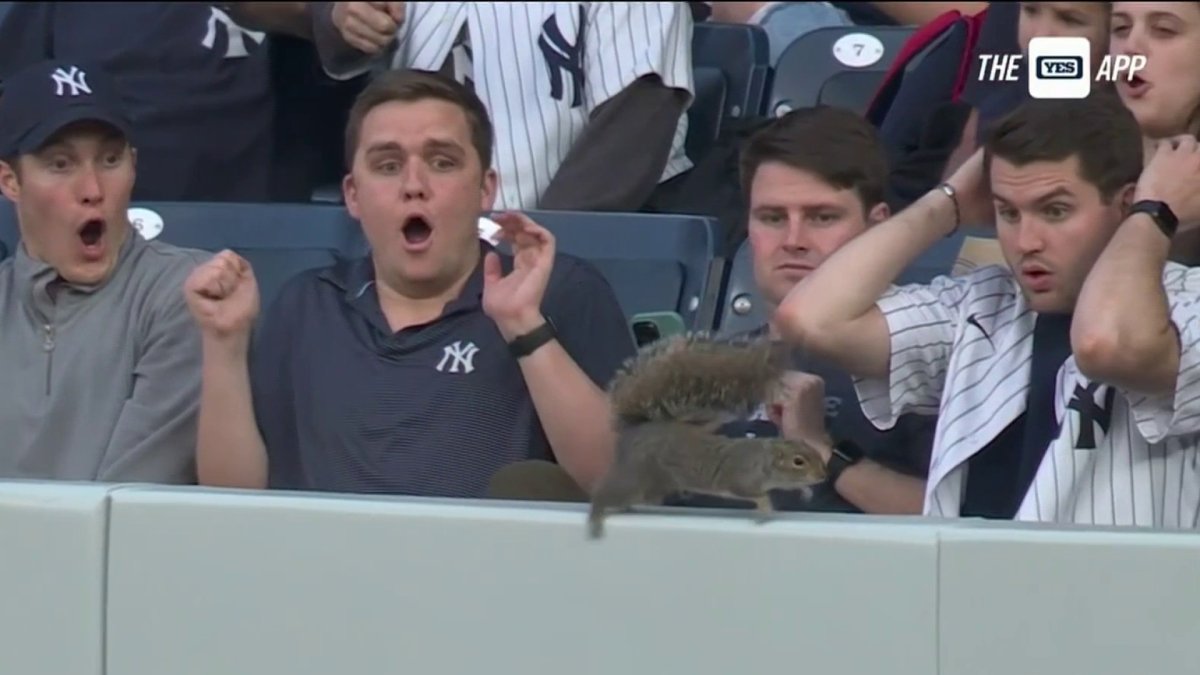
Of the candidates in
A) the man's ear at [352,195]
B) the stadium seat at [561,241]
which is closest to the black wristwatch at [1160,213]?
the stadium seat at [561,241]

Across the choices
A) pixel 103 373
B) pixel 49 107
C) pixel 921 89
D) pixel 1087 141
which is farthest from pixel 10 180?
pixel 1087 141

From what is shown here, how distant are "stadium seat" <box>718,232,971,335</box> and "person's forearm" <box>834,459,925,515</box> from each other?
19.6 inches

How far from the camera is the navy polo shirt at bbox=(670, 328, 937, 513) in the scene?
9.69 feet

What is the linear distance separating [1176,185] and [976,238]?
0.65 m

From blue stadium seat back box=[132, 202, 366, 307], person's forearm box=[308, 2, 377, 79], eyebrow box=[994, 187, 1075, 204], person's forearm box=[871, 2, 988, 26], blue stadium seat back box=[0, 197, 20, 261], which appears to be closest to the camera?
eyebrow box=[994, 187, 1075, 204]

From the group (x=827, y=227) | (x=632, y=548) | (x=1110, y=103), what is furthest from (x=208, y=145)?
(x=632, y=548)

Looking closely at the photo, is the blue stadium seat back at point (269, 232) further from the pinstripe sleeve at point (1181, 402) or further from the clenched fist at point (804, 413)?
the pinstripe sleeve at point (1181, 402)

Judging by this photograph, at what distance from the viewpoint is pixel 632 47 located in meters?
4.30

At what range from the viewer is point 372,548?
2379 mm

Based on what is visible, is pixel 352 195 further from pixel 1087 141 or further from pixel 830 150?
pixel 1087 141

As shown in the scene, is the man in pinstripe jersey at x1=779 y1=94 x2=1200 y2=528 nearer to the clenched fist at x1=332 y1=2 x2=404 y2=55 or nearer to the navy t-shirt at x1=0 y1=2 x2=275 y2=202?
the clenched fist at x1=332 y1=2 x2=404 y2=55

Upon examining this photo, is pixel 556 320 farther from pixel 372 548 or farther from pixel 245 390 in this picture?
pixel 372 548

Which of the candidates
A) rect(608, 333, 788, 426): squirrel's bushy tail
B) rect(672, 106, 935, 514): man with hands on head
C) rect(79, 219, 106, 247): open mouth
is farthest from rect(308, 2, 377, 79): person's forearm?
rect(608, 333, 788, 426): squirrel's bushy tail

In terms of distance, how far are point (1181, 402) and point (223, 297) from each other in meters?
1.43
